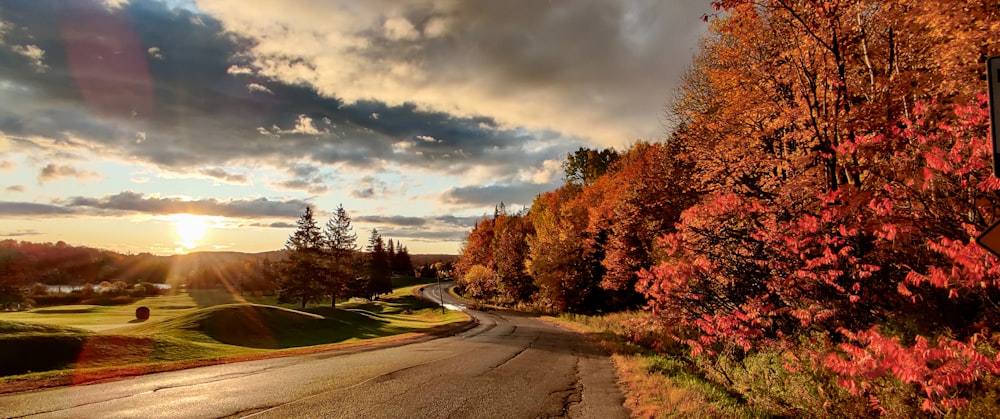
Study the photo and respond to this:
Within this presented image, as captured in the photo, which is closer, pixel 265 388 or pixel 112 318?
pixel 265 388

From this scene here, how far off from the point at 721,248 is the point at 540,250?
3931 centimetres

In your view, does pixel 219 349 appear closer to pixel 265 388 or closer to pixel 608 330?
pixel 265 388

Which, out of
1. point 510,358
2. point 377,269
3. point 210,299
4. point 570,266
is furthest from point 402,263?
point 510,358

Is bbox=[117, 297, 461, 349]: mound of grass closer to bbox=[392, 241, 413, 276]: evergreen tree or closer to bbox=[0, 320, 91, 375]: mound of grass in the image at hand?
bbox=[0, 320, 91, 375]: mound of grass

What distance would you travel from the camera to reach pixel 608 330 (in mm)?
34188

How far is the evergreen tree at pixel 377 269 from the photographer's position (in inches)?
4035

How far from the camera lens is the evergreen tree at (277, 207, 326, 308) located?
5778 cm

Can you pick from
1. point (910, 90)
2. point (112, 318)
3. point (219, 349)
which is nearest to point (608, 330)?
point (219, 349)

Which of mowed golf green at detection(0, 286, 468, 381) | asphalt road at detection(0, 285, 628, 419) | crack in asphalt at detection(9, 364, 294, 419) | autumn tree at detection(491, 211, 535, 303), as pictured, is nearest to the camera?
crack in asphalt at detection(9, 364, 294, 419)

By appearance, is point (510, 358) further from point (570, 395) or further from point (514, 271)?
point (514, 271)

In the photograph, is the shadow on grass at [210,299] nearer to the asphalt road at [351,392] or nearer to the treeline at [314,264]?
the treeline at [314,264]

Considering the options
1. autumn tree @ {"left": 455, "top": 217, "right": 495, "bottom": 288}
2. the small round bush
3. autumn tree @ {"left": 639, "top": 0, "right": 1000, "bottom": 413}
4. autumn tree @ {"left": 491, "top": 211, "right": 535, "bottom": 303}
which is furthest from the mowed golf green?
autumn tree @ {"left": 455, "top": 217, "right": 495, "bottom": 288}

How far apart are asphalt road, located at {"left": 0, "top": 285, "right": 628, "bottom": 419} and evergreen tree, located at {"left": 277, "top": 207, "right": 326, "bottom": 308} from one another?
140ft

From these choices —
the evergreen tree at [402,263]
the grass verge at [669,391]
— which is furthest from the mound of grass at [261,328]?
the evergreen tree at [402,263]
